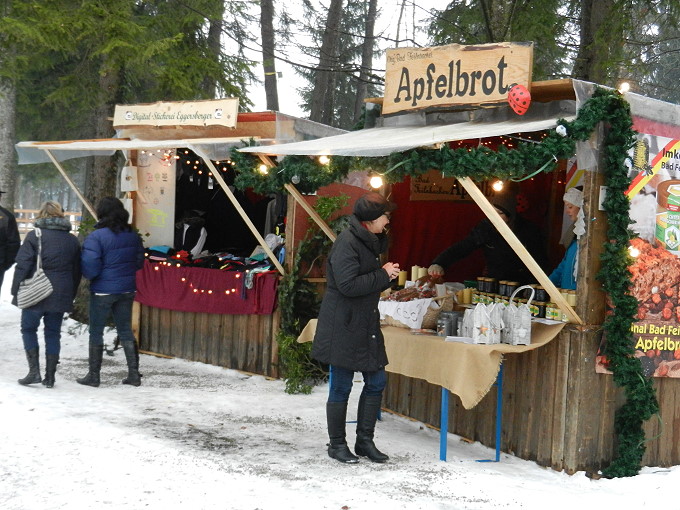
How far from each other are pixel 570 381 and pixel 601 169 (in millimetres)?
1505

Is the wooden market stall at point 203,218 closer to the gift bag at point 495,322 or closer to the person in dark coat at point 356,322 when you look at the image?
the person in dark coat at point 356,322

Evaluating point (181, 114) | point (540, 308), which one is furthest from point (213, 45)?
point (540, 308)

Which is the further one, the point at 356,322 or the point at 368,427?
the point at 368,427

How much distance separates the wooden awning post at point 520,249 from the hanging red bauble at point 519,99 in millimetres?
648

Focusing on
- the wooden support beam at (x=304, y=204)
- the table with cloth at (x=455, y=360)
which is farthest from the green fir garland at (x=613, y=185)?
the wooden support beam at (x=304, y=204)

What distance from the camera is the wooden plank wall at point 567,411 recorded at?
591cm

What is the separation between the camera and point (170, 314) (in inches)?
408

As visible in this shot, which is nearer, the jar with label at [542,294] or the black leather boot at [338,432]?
the black leather boot at [338,432]

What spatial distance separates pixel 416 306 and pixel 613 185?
6.14 ft

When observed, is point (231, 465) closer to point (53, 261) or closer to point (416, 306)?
point (416, 306)

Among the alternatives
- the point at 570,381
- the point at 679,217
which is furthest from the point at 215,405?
the point at 679,217

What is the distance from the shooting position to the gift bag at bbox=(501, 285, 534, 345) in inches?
236

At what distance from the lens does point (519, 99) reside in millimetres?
5945

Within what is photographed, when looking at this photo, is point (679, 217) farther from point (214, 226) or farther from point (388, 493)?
point (214, 226)
